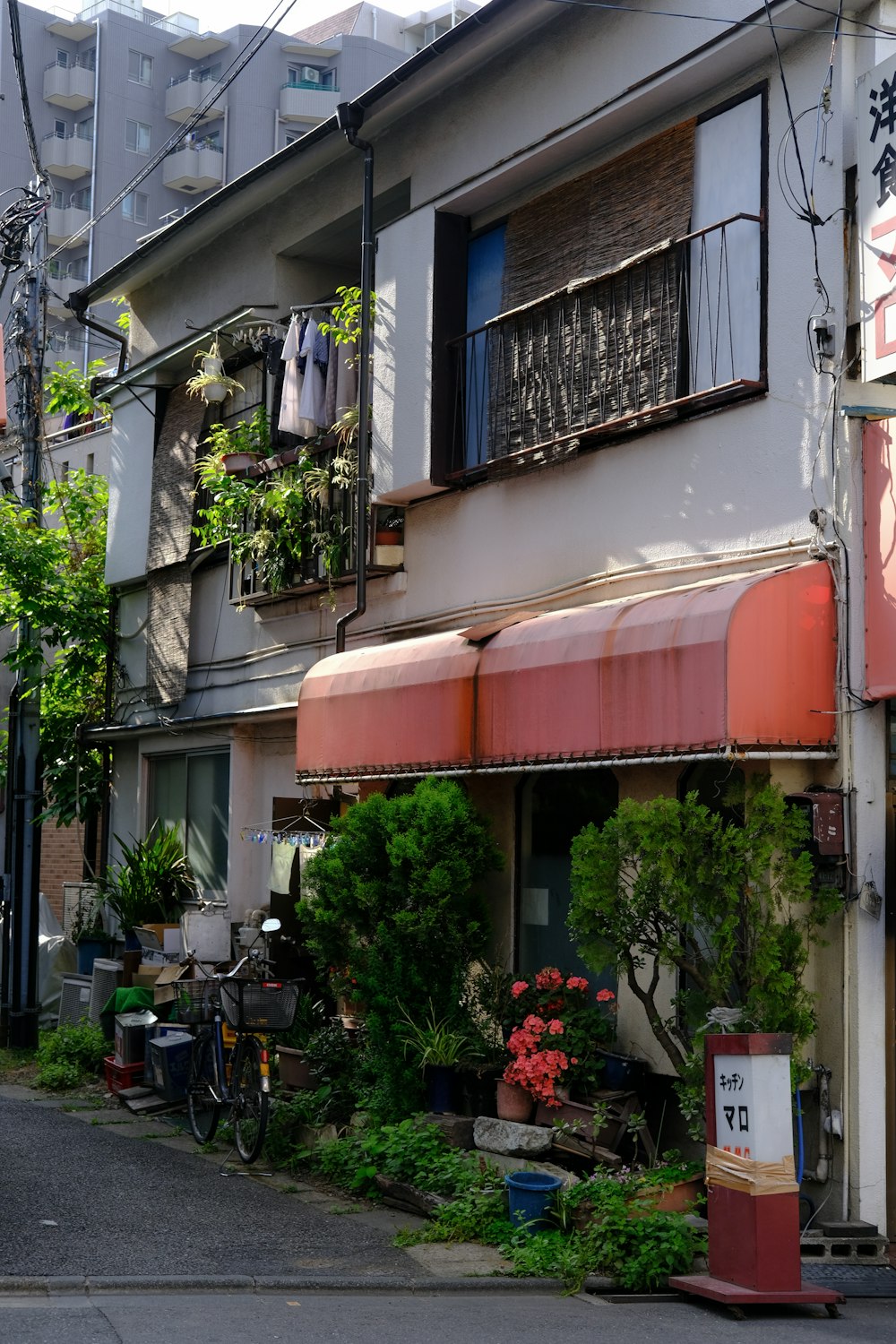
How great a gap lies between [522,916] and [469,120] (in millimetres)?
6515

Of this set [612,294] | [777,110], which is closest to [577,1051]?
[612,294]

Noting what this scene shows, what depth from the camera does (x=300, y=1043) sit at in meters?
12.4

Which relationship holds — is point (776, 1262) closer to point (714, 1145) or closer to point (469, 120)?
point (714, 1145)

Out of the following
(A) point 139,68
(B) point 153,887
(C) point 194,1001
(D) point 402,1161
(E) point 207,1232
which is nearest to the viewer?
(E) point 207,1232

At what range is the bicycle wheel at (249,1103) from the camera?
1078 centimetres

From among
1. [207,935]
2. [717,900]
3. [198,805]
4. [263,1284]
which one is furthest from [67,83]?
[263,1284]

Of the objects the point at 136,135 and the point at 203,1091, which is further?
the point at 136,135

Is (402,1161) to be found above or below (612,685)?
below

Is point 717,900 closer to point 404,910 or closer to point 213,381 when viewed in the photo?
point 404,910

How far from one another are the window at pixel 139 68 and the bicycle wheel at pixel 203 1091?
49987mm

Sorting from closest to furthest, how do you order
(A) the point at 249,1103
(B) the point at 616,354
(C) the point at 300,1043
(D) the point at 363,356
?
(B) the point at 616,354, (A) the point at 249,1103, (C) the point at 300,1043, (D) the point at 363,356

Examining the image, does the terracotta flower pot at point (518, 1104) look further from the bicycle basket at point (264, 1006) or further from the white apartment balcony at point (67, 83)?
the white apartment balcony at point (67, 83)

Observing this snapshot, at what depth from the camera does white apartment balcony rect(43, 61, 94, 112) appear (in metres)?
53.8

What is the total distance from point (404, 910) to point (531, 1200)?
2.53 m
